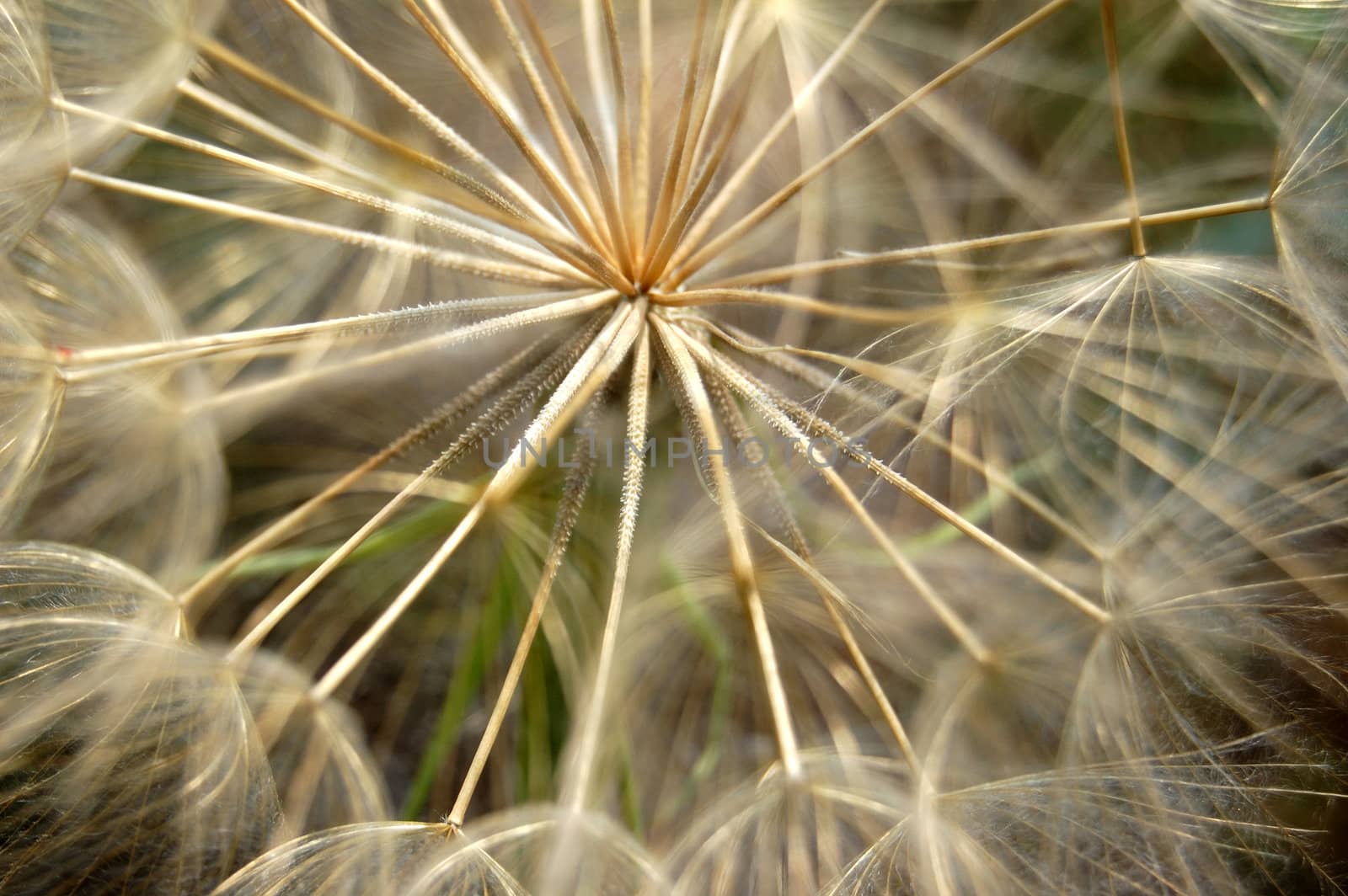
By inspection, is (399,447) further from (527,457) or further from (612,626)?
(612,626)

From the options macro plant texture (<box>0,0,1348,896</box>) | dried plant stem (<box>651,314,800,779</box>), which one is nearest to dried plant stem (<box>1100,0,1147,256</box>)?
macro plant texture (<box>0,0,1348,896</box>)

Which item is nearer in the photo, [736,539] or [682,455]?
[736,539]

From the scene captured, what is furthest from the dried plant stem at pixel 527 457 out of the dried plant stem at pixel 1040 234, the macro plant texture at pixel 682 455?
the dried plant stem at pixel 1040 234

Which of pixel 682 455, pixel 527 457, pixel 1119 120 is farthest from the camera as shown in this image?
pixel 682 455

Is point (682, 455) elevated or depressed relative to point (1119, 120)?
depressed

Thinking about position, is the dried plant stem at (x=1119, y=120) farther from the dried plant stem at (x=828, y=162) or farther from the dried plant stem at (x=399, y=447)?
the dried plant stem at (x=399, y=447)

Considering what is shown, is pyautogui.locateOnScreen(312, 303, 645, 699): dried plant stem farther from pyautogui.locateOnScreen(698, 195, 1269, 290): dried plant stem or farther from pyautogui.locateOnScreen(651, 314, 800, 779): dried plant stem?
pyautogui.locateOnScreen(698, 195, 1269, 290): dried plant stem

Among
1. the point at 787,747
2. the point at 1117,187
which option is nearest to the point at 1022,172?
the point at 1117,187

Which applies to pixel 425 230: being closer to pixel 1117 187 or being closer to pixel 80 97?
pixel 80 97

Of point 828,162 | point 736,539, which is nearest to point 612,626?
point 736,539
